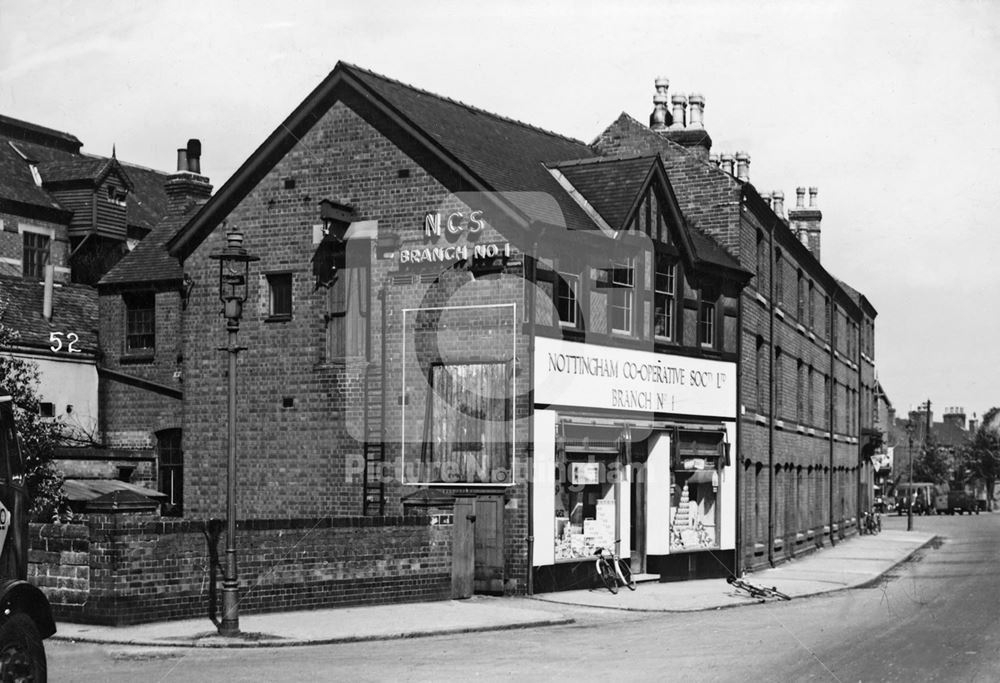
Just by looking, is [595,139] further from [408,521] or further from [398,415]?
[408,521]

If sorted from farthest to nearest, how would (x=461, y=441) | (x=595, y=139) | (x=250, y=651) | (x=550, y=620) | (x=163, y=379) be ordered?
(x=595, y=139) < (x=163, y=379) < (x=461, y=441) < (x=550, y=620) < (x=250, y=651)

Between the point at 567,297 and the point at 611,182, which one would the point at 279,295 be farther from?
the point at 611,182

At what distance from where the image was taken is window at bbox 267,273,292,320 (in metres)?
27.9

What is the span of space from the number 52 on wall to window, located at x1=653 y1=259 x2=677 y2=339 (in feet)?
45.8

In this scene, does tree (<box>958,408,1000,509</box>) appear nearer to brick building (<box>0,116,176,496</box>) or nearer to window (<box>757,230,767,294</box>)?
window (<box>757,230,767,294</box>)

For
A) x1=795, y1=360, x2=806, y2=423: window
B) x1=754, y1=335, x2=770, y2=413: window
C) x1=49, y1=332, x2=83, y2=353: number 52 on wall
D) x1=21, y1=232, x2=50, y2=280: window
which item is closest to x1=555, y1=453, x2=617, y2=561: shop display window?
x1=754, y1=335, x2=770, y2=413: window

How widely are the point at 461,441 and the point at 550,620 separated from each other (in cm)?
532

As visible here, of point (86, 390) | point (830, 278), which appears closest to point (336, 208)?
point (86, 390)

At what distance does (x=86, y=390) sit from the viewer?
103 feet

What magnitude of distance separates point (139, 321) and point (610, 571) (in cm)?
1344

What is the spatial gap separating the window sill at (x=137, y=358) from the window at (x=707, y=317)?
13067mm

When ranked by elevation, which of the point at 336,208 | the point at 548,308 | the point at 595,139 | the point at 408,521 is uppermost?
the point at 595,139

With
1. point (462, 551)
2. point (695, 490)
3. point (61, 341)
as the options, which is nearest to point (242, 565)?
point (462, 551)

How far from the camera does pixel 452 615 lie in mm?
20375
